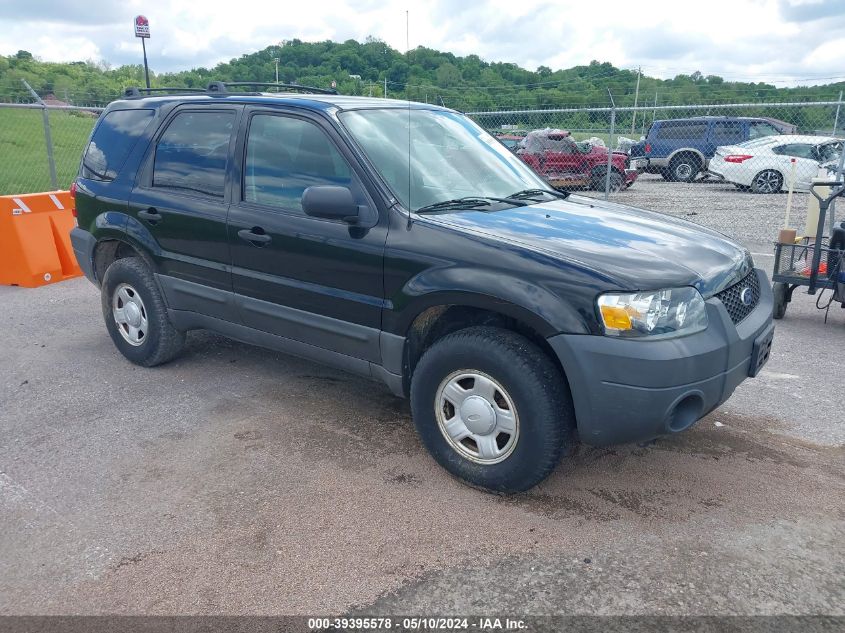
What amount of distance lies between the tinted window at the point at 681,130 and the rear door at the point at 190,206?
18.2 m

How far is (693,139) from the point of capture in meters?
20.4

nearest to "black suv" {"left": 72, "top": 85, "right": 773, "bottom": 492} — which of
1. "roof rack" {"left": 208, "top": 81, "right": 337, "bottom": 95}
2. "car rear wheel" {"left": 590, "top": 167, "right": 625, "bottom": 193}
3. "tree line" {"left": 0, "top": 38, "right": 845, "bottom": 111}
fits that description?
"roof rack" {"left": 208, "top": 81, "right": 337, "bottom": 95}

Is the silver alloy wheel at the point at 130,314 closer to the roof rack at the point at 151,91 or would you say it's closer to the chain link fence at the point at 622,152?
the roof rack at the point at 151,91

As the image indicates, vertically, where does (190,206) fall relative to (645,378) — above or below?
above

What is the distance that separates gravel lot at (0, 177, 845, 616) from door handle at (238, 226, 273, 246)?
3.56 feet

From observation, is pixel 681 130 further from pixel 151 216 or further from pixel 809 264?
pixel 151 216

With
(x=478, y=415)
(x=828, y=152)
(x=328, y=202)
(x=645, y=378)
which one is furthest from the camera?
(x=828, y=152)

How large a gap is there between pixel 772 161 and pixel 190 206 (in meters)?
16.4

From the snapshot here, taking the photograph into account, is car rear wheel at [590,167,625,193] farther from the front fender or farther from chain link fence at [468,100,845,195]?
the front fender

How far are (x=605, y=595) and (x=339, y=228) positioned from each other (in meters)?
2.21

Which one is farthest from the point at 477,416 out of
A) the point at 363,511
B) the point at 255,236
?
the point at 255,236

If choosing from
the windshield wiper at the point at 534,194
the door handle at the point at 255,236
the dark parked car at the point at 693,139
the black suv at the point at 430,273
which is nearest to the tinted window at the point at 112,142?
the black suv at the point at 430,273

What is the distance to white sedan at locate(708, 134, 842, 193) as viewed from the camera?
1620 centimetres

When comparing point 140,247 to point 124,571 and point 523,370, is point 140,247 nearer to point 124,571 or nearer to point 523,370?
point 124,571
